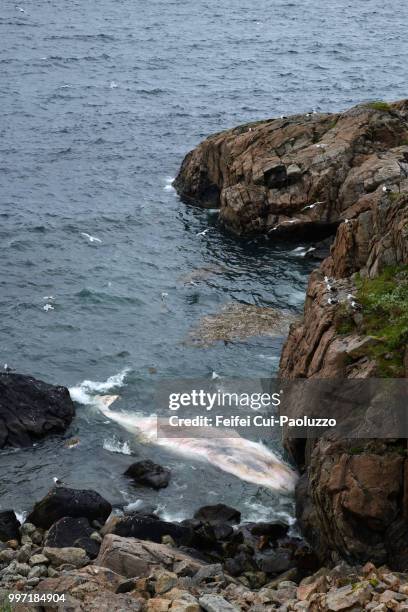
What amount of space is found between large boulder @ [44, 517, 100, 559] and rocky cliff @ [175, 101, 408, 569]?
7999mm

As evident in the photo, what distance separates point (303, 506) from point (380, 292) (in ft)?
30.0

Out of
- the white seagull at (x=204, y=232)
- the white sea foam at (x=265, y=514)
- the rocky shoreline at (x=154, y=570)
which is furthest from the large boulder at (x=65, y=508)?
the white seagull at (x=204, y=232)

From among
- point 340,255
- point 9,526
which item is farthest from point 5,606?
point 340,255

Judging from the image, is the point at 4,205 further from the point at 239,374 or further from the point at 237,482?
the point at 237,482

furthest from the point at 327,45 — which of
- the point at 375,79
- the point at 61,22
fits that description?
the point at 61,22

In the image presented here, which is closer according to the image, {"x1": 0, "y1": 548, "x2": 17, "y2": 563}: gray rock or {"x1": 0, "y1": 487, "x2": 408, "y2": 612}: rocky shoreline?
{"x1": 0, "y1": 487, "x2": 408, "y2": 612}: rocky shoreline

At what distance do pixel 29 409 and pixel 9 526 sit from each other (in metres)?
8.40

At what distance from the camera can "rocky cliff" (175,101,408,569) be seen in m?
34.2

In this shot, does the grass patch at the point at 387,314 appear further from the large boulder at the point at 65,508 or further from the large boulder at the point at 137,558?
the large boulder at the point at 65,508

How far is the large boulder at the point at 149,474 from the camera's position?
4184 cm

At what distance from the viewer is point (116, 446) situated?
4500 centimetres

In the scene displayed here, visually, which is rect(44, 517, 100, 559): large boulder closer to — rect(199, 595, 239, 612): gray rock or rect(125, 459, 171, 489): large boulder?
rect(125, 459, 171, 489): large boulder

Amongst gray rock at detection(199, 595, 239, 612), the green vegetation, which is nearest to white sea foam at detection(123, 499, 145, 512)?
gray rock at detection(199, 595, 239, 612)

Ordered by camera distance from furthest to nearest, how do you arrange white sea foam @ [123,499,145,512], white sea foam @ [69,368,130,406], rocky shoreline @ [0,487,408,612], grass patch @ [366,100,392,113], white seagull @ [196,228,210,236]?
1. white seagull @ [196,228,210,236]
2. grass patch @ [366,100,392,113]
3. white sea foam @ [69,368,130,406]
4. white sea foam @ [123,499,145,512]
5. rocky shoreline @ [0,487,408,612]
